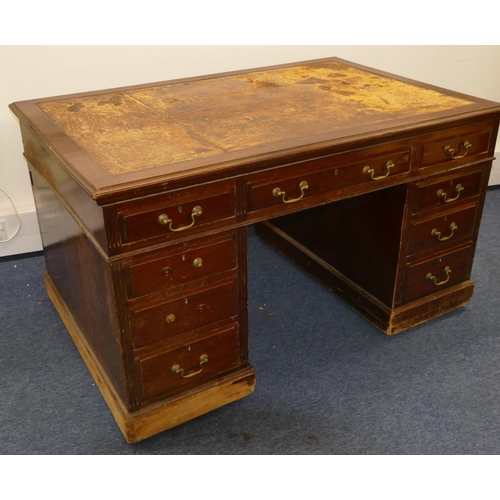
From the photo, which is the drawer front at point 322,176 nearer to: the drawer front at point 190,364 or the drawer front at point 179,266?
the drawer front at point 179,266

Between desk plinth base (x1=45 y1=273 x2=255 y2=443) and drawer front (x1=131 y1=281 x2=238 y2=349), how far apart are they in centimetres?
23

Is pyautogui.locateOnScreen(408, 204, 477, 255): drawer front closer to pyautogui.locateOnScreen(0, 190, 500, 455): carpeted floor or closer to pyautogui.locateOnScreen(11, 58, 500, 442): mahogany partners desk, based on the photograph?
pyautogui.locateOnScreen(11, 58, 500, 442): mahogany partners desk

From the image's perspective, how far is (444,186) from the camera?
2.18 m

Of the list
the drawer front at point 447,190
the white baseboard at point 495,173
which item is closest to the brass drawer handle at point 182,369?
the drawer front at point 447,190

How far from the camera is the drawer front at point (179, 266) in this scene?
5.48 feet

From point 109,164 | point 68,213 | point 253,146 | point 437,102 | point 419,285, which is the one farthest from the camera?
point 419,285

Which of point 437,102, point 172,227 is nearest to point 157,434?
point 172,227

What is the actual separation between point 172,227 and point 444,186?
107 cm

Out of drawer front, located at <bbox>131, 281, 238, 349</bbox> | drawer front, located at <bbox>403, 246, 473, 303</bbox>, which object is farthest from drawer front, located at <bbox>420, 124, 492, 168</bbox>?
drawer front, located at <bbox>131, 281, 238, 349</bbox>

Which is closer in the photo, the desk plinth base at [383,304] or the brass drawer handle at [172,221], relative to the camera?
the brass drawer handle at [172,221]

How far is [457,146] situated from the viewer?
2.11 m

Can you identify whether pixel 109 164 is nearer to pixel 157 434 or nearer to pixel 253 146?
pixel 253 146

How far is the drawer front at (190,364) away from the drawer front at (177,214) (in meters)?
0.40

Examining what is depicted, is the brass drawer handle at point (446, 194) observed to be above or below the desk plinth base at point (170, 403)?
above
